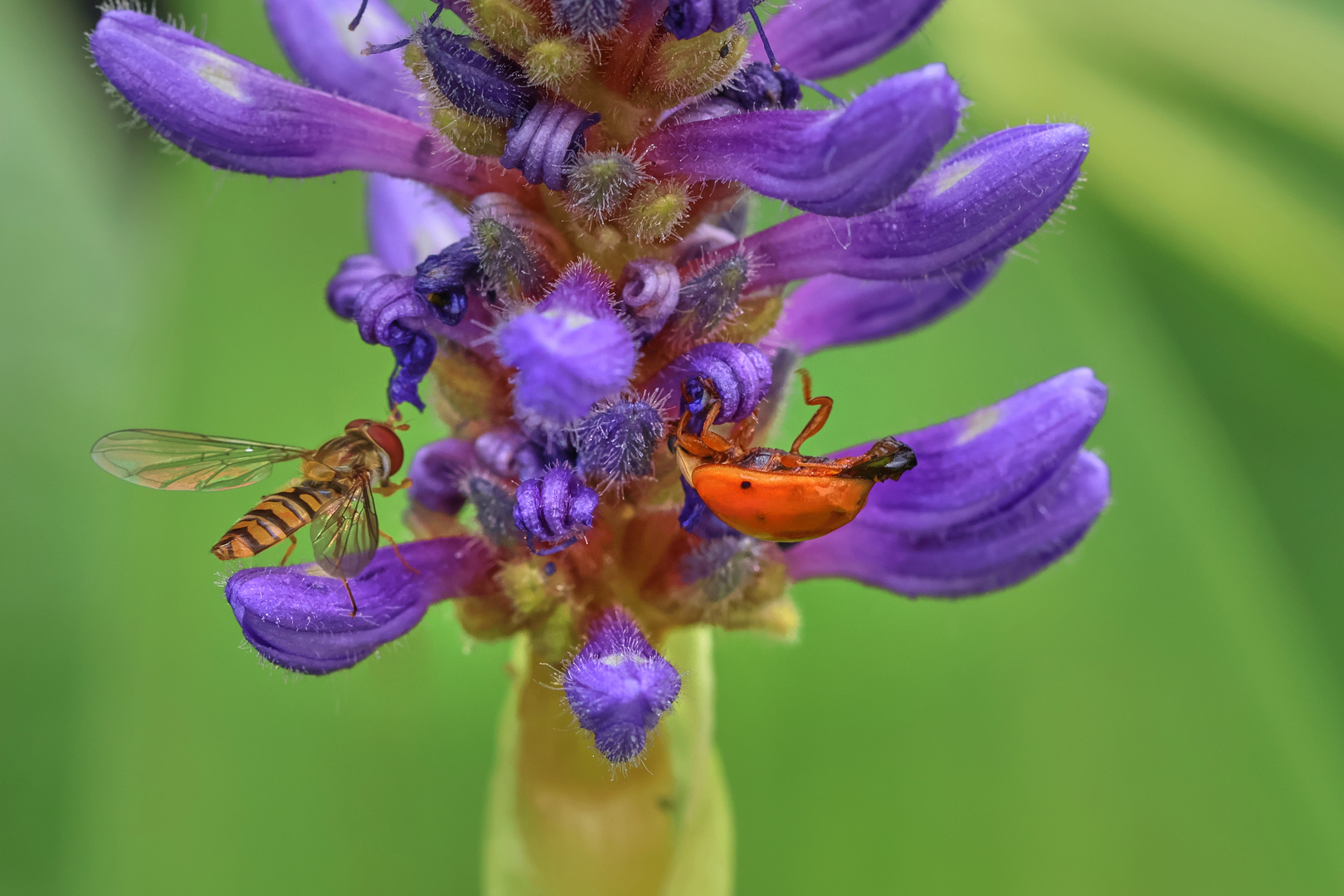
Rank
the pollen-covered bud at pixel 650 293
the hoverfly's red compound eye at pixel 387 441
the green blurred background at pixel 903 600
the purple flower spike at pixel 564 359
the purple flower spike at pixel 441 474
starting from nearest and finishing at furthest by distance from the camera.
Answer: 1. the purple flower spike at pixel 564 359
2. the pollen-covered bud at pixel 650 293
3. the purple flower spike at pixel 441 474
4. the hoverfly's red compound eye at pixel 387 441
5. the green blurred background at pixel 903 600

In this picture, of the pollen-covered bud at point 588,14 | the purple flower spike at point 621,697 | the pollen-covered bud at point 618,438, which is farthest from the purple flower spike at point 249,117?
the purple flower spike at point 621,697

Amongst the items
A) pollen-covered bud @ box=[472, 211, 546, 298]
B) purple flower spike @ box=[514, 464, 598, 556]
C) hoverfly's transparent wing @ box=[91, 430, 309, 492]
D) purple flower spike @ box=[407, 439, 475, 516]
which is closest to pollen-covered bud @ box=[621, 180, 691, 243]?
pollen-covered bud @ box=[472, 211, 546, 298]

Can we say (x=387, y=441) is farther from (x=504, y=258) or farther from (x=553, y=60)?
(x=553, y=60)

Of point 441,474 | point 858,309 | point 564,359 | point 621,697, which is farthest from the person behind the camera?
point 858,309

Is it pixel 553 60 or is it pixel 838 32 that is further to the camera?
pixel 838 32

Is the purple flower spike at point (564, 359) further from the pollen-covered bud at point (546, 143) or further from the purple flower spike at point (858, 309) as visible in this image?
the purple flower spike at point (858, 309)

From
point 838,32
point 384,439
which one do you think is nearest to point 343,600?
point 384,439

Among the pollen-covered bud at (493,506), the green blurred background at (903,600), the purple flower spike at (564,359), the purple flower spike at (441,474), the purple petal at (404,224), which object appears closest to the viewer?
the purple flower spike at (564,359)
